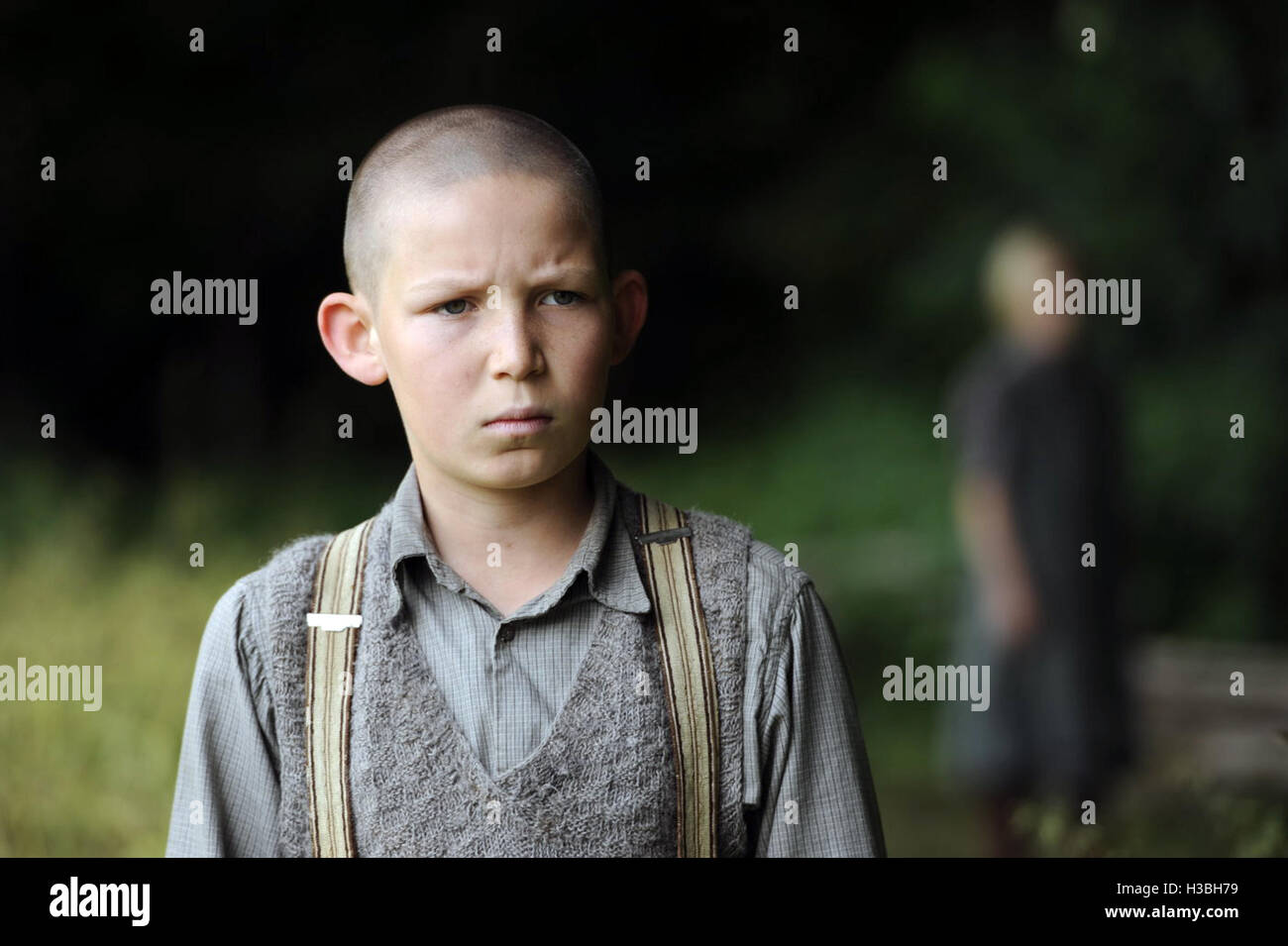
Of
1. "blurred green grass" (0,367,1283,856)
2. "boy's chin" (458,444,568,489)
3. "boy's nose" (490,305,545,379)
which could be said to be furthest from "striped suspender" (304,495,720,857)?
"blurred green grass" (0,367,1283,856)

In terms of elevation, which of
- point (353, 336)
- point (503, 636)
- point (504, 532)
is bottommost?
point (503, 636)

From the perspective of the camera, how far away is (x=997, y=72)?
582cm

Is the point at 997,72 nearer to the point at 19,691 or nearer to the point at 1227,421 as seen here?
the point at 1227,421

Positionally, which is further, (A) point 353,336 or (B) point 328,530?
(B) point 328,530

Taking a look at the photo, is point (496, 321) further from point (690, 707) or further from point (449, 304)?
point (690, 707)

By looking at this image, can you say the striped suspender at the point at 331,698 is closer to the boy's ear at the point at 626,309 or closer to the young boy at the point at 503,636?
the young boy at the point at 503,636

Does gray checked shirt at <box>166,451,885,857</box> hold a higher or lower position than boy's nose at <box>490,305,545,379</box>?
lower

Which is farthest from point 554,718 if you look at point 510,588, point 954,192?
point 954,192

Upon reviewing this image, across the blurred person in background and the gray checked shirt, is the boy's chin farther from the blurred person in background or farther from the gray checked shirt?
the blurred person in background

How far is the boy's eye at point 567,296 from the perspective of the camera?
1455 mm

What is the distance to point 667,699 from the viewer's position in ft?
4.77

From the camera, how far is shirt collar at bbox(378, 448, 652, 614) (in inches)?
58.7

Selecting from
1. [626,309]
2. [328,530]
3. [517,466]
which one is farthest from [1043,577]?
[517,466]

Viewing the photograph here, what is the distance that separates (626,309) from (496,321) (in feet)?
0.61
